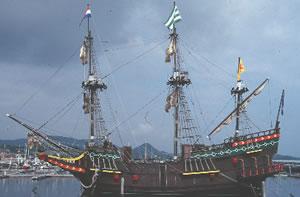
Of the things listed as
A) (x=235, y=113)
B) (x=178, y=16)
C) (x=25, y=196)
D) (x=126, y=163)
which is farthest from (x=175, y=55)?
(x=25, y=196)

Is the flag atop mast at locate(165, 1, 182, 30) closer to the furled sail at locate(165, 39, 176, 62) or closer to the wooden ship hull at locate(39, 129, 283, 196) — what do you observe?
the furled sail at locate(165, 39, 176, 62)

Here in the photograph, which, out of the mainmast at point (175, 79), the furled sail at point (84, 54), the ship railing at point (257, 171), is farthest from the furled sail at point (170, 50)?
the ship railing at point (257, 171)

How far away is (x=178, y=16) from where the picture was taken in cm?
5234

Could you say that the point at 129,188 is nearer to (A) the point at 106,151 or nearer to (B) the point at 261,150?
(A) the point at 106,151

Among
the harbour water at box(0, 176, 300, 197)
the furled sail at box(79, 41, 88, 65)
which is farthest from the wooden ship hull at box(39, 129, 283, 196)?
the harbour water at box(0, 176, 300, 197)

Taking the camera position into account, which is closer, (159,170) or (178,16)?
(159,170)

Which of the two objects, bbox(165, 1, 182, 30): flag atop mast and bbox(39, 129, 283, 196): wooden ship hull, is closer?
bbox(39, 129, 283, 196): wooden ship hull

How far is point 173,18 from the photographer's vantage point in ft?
173

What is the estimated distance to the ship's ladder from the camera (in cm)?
4294

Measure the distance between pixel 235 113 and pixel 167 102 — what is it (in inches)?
347

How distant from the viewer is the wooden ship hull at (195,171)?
138 ft

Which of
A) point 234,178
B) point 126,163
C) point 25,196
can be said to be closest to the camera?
point 234,178

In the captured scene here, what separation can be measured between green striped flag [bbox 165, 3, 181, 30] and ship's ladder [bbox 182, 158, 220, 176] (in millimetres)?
18775

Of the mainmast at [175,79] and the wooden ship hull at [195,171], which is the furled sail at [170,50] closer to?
the mainmast at [175,79]
